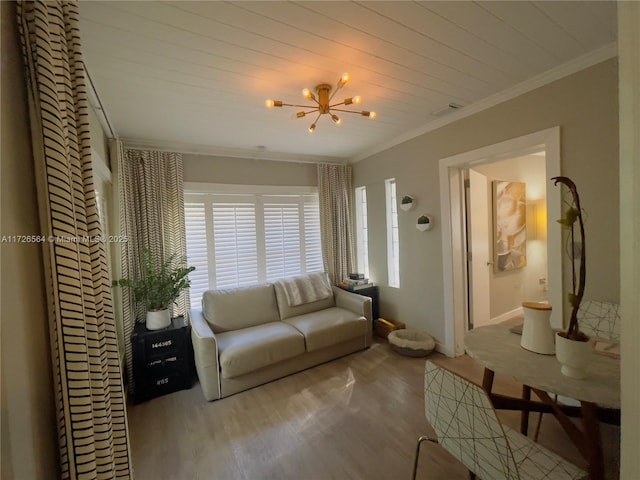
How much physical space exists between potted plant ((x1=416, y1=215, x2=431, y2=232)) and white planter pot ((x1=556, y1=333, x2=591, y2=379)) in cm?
181

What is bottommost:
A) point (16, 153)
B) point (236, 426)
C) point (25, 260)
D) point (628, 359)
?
point (236, 426)

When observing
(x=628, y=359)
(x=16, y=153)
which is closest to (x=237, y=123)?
(x=16, y=153)

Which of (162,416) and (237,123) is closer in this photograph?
(162,416)

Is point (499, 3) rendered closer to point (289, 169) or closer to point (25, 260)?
point (25, 260)

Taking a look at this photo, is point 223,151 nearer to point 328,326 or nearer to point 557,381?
point 328,326

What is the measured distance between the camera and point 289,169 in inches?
146

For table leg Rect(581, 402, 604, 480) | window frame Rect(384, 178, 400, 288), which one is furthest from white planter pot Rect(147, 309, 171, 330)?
table leg Rect(581, 402, 604, 480)

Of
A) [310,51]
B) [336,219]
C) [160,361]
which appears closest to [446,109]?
[310,51]

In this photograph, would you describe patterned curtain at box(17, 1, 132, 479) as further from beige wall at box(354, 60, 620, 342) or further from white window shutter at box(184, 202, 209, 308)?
beige wall at box(354, 60, 620, 342)

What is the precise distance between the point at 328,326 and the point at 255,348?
30.6 inches

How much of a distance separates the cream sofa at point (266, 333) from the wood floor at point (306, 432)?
0.16 meters

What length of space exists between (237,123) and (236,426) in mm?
2520

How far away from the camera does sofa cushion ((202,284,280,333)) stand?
2.88m

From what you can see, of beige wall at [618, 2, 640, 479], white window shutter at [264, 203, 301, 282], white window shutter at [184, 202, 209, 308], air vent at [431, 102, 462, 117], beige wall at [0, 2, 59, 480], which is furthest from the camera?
white window shutter at [264, 203, 301, 282]
